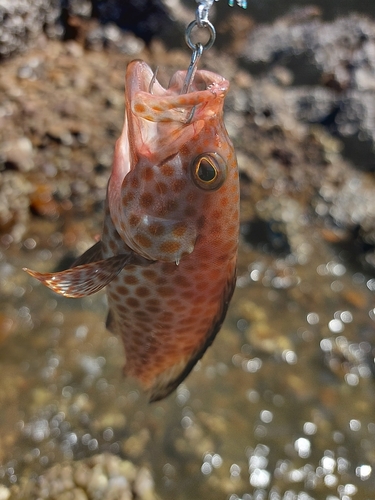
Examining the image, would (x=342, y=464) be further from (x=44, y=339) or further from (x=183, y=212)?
(x=183, y=212)

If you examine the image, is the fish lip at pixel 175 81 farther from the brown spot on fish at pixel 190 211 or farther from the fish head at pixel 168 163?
the brown spot on fish at pixel 190 211

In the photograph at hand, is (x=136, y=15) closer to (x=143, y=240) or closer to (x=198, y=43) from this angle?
(x=198, y=43)

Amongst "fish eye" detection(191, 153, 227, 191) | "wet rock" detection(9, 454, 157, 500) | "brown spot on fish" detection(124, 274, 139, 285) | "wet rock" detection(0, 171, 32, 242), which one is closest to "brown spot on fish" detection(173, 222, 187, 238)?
"fish eye" detection(191, 153, 227, 191)

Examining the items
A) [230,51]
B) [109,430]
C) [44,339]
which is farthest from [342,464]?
[230,51]

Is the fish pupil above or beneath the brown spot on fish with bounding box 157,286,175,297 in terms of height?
above

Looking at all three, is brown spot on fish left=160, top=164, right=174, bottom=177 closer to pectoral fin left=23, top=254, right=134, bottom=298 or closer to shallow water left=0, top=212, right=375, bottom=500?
pectoral fin left=23, top=254, right=134, bottom=298

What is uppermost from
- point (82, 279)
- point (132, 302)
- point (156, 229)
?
point (156, 229)

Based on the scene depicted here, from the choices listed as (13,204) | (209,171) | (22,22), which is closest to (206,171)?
(209,171)

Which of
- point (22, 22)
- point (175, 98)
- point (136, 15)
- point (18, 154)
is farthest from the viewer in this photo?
point (136, 15)
